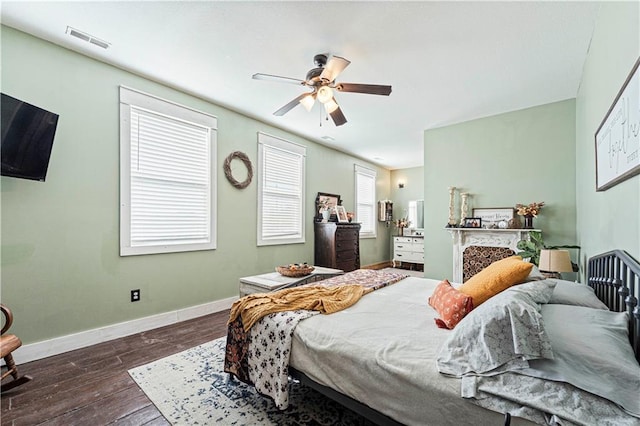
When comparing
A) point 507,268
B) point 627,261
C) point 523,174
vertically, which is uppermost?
point 523,174

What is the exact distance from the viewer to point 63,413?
1.80 metres

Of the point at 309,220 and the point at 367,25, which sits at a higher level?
the point at 367,25

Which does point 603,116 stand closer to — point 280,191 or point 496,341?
point 496,341

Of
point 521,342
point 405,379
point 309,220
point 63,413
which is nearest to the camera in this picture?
point 521,342

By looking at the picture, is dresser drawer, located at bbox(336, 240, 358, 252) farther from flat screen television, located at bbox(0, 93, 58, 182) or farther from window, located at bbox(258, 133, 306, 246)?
flat screen television, located at bbox(0, 93, 58, 182)

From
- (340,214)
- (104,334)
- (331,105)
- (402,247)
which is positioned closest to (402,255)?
(402,247)

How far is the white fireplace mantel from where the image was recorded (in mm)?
3990

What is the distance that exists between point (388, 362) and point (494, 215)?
3.83 m

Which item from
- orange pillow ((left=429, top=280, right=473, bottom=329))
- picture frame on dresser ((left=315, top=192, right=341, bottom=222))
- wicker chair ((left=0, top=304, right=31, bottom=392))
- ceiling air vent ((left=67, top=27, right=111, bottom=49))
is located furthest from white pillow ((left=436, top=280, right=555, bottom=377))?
picture frame on dresser ((left=315, top=192, right=341, bottom=222))

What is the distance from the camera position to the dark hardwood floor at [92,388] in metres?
1.76

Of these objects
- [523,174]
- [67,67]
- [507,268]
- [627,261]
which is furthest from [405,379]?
[523,174]

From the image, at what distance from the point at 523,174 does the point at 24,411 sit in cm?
564

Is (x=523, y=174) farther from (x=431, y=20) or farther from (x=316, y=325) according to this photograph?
(x=316, y=325)

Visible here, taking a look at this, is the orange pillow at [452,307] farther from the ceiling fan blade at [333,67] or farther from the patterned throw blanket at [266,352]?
the ceiling fan blade at [333,67]
